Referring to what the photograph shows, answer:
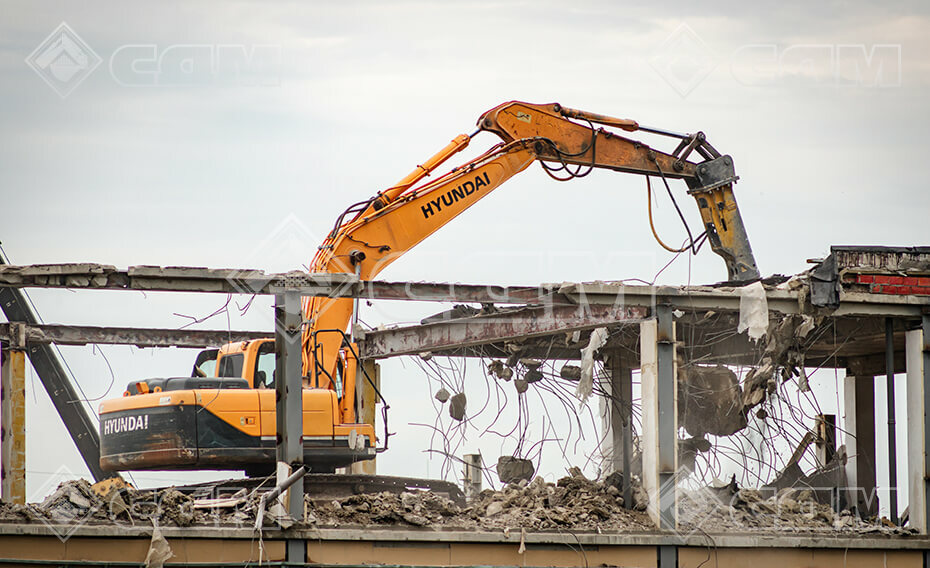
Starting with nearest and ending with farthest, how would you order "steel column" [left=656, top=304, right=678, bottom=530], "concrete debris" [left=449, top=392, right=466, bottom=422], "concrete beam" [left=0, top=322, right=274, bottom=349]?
"steel column" [left=656, top=304, right=678, bottom=530] < "concrete debris" [left=449, top=392, right=466, bottom=422] < "concrete beam" [left=0, top=322, right=274, bottom=349]

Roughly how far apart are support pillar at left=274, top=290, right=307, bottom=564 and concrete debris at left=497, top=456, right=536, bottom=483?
537 centimetres

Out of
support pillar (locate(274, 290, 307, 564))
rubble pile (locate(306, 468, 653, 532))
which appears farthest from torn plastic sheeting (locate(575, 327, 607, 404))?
support pillar (locate(274, 290, 307, 564))

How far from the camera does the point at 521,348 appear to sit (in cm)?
1518

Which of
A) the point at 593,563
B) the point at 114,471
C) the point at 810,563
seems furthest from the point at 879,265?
the point at 114,471

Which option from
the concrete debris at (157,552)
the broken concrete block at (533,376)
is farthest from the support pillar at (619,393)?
the concrete debris at (157,552)

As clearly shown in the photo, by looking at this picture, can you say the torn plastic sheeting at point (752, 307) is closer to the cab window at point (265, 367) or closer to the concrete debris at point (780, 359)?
the concrete debris at point (780, 359)

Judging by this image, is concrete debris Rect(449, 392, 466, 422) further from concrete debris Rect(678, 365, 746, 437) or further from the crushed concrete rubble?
concrete debris Rect(678, 365, 746, 437)

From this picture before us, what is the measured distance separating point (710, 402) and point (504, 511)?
4.64 metres

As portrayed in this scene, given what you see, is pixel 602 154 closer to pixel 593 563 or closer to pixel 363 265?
pixel 363 265

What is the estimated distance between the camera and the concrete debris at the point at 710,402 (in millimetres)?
14977

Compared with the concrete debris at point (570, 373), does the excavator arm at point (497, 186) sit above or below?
above

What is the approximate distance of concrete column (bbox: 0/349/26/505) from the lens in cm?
1533

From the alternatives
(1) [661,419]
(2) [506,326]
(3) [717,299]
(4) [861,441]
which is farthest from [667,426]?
(4) [861,441]

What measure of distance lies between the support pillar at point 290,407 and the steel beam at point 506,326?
9.04 feet
